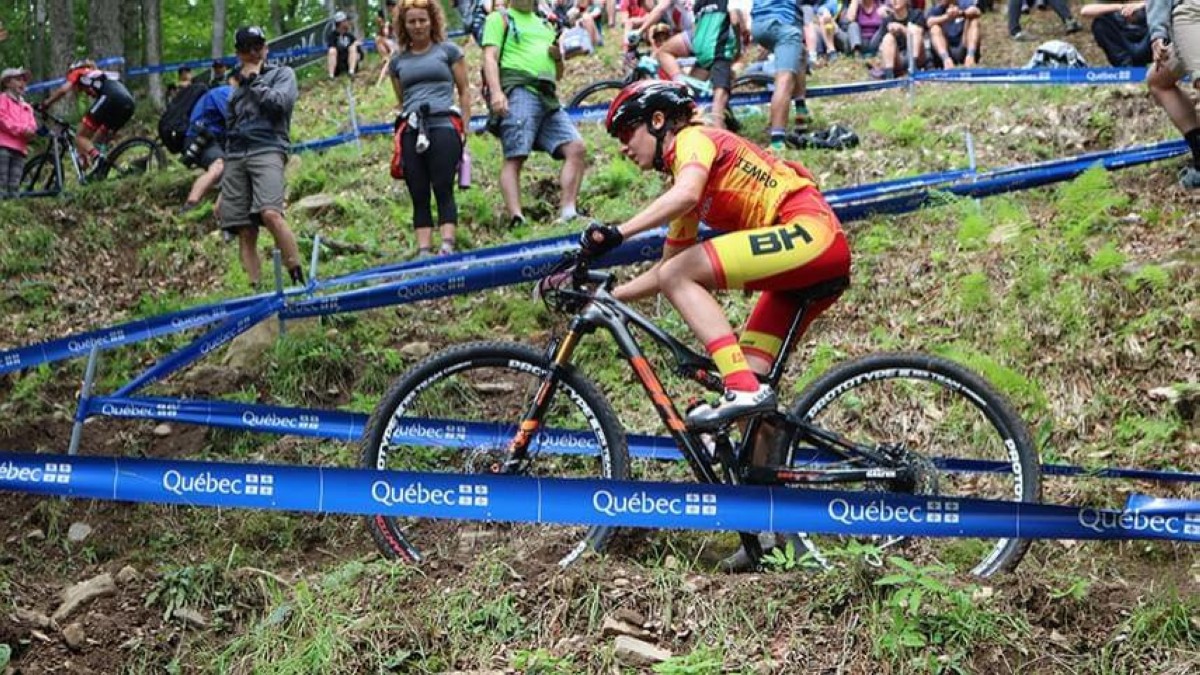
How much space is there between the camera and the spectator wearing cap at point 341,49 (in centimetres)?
2158

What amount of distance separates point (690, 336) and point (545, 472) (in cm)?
259

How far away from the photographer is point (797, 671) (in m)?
4.10

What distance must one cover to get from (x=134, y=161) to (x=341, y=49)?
22.8 feet

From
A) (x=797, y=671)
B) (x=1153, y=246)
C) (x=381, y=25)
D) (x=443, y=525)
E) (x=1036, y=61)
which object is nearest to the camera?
(x=797, y=671)

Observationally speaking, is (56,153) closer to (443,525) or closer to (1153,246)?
(443,525)

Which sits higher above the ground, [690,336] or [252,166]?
[252,166]

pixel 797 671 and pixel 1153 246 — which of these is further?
pixel 1153 246

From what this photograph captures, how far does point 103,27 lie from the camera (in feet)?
65.7

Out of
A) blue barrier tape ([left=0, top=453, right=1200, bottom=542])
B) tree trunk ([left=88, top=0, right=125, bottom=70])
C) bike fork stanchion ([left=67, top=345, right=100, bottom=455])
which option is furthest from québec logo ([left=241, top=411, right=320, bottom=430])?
tree trunk ([left=88, top=0, right=125, bottom=70])

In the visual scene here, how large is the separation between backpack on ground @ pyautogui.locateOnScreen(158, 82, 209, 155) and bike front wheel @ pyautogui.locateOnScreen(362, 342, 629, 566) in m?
9.04

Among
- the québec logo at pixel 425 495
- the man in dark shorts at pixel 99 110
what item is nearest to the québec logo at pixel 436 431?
the québec logo at pixel 425 495

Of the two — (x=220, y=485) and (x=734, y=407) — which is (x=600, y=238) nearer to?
(x=734, y=407)

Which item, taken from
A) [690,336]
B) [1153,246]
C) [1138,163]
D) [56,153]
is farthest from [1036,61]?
[56,153]

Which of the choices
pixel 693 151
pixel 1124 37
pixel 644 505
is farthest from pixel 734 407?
pixel 1124 37
